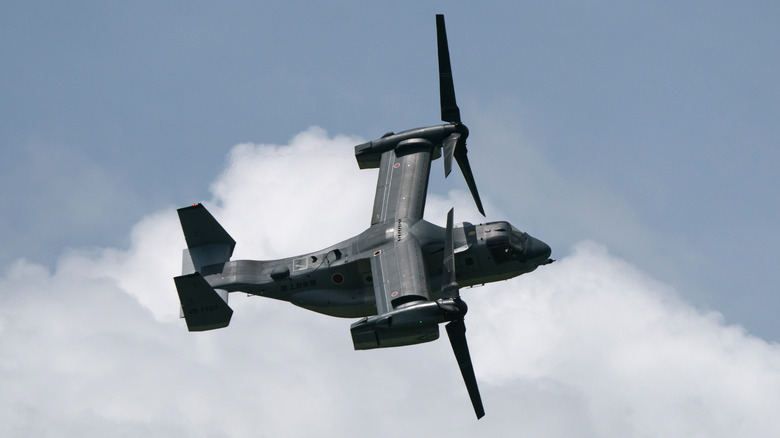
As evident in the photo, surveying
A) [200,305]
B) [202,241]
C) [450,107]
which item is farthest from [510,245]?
[202,241]

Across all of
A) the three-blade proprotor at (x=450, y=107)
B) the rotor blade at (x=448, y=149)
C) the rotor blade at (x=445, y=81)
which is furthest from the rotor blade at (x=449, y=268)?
the rotor blade at (x=445, y=81)

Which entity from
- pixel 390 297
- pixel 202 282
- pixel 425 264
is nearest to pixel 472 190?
pixel 425 264

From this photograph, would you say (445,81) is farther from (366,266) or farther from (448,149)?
(366,266)

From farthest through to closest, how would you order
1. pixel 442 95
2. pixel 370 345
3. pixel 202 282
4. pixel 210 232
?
pixel 442 95 < pixel 210 232 < pixel 202 282 < pixel 370 345

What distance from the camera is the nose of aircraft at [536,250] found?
68938 mm

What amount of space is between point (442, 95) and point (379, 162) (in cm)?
599

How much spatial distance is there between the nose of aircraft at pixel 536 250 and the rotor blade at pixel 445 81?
1098 centimetres

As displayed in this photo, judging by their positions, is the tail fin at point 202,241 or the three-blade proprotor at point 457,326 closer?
the three-blade proprotor at point 457,326

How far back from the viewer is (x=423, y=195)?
2822 inches

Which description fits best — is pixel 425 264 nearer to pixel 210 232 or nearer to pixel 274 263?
pixel 274 263

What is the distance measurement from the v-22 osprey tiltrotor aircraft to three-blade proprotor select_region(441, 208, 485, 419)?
2.1 inches

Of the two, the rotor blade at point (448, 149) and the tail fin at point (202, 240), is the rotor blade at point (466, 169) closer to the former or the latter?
the rotor blade at point (448, 149)

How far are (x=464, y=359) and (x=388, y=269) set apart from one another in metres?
6.64

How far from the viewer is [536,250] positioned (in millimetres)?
69188
